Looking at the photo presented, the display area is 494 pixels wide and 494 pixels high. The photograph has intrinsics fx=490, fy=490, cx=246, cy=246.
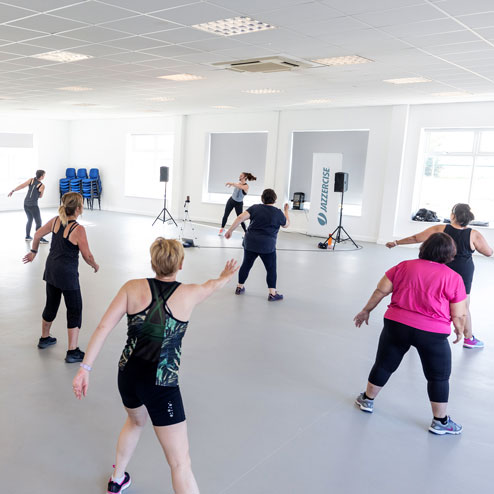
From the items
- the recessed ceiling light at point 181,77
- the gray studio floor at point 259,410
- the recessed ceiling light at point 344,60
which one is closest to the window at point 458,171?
the recessed ceiling light at point 344,60

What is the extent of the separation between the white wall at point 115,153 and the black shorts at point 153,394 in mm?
13024

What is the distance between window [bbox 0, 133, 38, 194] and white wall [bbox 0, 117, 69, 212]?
0.44ft

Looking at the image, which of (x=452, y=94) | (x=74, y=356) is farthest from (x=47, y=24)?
(x=452, y=94)

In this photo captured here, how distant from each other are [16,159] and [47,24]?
12096mm

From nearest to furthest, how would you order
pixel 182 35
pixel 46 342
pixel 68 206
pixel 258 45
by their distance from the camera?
pixel 68 206 → pixel 46 342 → pixel 182 35 → pixel 258 45

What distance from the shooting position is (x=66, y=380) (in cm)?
343

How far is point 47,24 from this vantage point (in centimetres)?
503

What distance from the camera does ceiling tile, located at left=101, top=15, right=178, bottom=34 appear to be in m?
4.73

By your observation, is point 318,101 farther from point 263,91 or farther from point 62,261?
point 62,261

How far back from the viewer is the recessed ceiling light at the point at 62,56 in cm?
659

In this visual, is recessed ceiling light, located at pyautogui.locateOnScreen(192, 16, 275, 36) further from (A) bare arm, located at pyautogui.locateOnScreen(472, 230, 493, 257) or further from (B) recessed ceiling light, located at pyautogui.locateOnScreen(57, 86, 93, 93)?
(B) recessed ceiling light, located at pyautogui.locateOnScreen(57, 86, 93, 93)

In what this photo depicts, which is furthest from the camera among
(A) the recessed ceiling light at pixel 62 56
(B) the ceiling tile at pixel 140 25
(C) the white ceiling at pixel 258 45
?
(A) the recessed ceiling light at pixel 62 56

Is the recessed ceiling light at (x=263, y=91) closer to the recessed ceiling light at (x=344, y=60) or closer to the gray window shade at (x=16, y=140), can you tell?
the recessed ceiling light at (x=344, y=60)

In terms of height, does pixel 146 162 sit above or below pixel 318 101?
below
